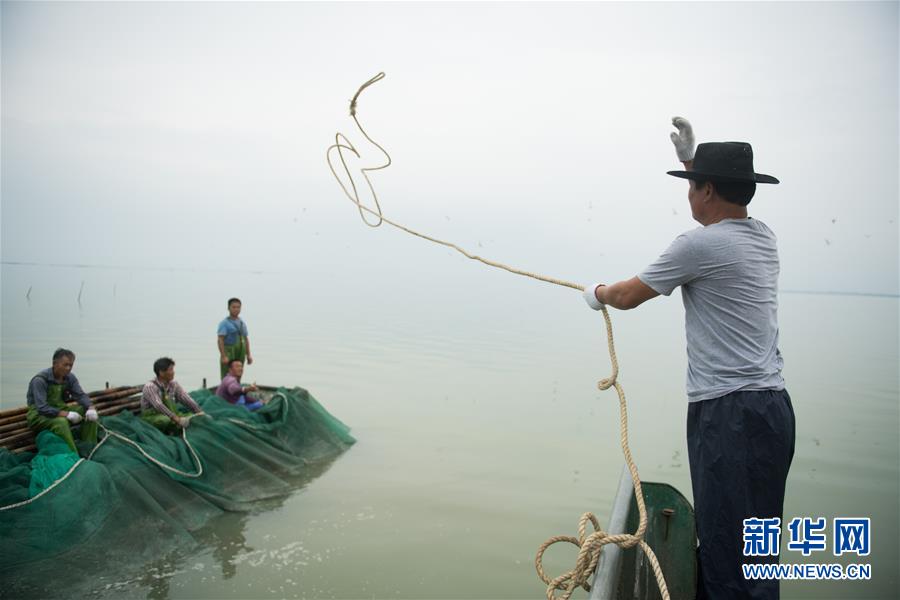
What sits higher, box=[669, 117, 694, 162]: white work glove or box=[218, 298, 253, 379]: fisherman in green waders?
box=[669, 117, 694, 162]: white work glove

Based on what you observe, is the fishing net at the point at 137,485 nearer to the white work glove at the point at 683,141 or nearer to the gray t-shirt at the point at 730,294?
the gray t-shirt at the point at 730,294

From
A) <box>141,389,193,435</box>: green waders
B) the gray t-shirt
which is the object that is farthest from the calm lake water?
the gray t-shirt

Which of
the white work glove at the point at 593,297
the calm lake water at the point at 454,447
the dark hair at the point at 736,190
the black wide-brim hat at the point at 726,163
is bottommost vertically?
the calm lake water at the point at 454,447

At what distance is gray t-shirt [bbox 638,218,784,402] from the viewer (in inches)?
83.4

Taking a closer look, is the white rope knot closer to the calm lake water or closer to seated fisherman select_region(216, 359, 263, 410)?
the calm lake water


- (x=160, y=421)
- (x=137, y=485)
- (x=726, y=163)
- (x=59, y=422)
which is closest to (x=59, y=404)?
(x=59, y=422)

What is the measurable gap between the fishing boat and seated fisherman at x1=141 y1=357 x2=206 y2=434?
445 cm

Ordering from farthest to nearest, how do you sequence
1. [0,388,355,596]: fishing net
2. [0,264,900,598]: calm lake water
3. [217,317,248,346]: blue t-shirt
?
[217,317,248,346]: blue t-shirt, [0,264,900,598]: calm lake water, [0,388,355,596]: fishing net

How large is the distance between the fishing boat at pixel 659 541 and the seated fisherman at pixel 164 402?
14.6 ft

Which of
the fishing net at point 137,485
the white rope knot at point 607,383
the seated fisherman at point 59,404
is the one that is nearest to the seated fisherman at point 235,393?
Result: the fishing net at point 137,485

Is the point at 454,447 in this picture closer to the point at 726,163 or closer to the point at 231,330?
the point at 231,330

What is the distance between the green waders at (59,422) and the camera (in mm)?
5141

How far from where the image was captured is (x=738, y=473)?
208 centimetres

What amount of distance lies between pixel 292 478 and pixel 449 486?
173 centimetres
